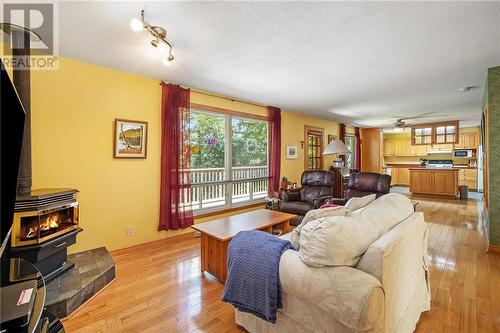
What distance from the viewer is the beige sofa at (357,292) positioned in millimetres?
1131

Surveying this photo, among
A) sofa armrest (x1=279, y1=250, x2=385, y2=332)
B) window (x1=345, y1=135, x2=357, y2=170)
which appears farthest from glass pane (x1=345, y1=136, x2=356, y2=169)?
sofa armrest (x1=279, y1=250, x2=385, y2=332)

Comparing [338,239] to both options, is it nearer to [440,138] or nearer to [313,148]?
[313,148]

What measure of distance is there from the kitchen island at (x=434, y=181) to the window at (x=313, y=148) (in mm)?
3209

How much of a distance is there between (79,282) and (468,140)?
447 inches

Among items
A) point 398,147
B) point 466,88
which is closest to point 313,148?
point 466,88

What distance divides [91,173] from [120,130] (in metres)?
0.66

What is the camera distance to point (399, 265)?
1.43 meters

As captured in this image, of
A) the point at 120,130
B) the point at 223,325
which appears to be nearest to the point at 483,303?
the point at 223,325

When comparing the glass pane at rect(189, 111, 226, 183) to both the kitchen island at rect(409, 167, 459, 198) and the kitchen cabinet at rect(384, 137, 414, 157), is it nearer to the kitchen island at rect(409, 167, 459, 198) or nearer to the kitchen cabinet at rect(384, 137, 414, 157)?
the kitchen island at rect(409, 167, 459, 198)

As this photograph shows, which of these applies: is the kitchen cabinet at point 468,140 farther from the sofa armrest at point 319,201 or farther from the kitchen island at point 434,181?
the sofa armrest at point 319,201

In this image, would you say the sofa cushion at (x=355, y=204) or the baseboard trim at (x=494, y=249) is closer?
the sofa cushion at (x=355, y=204)

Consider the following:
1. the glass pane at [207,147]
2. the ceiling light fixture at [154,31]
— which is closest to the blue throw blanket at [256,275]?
the ceiling light fixture at [154,31]

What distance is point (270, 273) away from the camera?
146 cm

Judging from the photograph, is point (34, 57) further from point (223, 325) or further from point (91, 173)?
point (223, 325)
